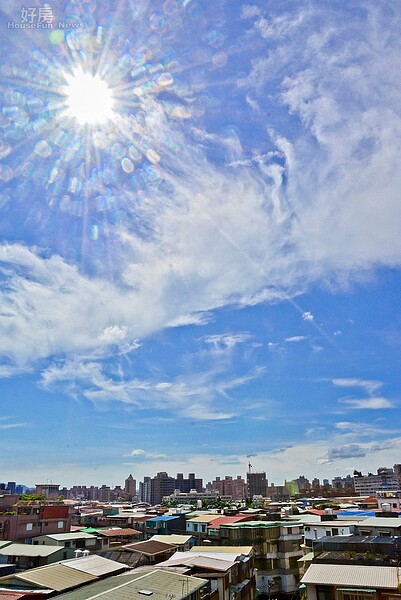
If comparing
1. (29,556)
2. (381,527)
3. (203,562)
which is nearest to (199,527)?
(203,562)

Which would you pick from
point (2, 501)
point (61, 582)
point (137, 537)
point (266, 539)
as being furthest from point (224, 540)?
point (2, 501)

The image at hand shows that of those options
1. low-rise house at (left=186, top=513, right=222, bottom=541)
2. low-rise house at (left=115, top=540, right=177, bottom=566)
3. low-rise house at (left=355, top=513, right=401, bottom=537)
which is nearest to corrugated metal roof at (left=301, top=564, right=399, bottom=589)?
low-rise house at (left=355, top=513, right=401, bottom=537)

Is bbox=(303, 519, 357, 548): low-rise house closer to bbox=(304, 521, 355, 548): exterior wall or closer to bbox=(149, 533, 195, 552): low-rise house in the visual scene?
bbox=(304, 521, 355, 548): exterior wall

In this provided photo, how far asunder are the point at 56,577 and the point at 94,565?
3725 millimetres

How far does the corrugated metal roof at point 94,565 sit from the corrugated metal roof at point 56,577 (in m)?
0.61

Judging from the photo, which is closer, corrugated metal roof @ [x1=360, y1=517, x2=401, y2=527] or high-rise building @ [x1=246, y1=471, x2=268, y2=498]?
corrugated metal roof @ [x1=360, y1=517, x2=401, y2=527]

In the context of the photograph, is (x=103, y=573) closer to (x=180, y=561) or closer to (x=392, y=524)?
(x=180, y=561)

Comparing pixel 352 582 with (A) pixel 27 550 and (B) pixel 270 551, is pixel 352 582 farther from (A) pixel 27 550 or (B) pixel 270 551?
(B) pixel 270 551

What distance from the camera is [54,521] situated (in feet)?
153

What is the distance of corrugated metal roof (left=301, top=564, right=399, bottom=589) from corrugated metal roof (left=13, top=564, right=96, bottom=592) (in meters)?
11.5

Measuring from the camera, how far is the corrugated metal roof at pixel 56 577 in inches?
832

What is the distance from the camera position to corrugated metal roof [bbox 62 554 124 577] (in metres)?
24.3

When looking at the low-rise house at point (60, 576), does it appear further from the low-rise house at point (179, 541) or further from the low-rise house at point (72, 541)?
the low-rise house at point (179, 541)

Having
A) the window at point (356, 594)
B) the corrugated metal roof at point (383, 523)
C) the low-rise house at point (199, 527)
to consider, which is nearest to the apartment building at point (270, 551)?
the low-rise house at point (199, 527)
